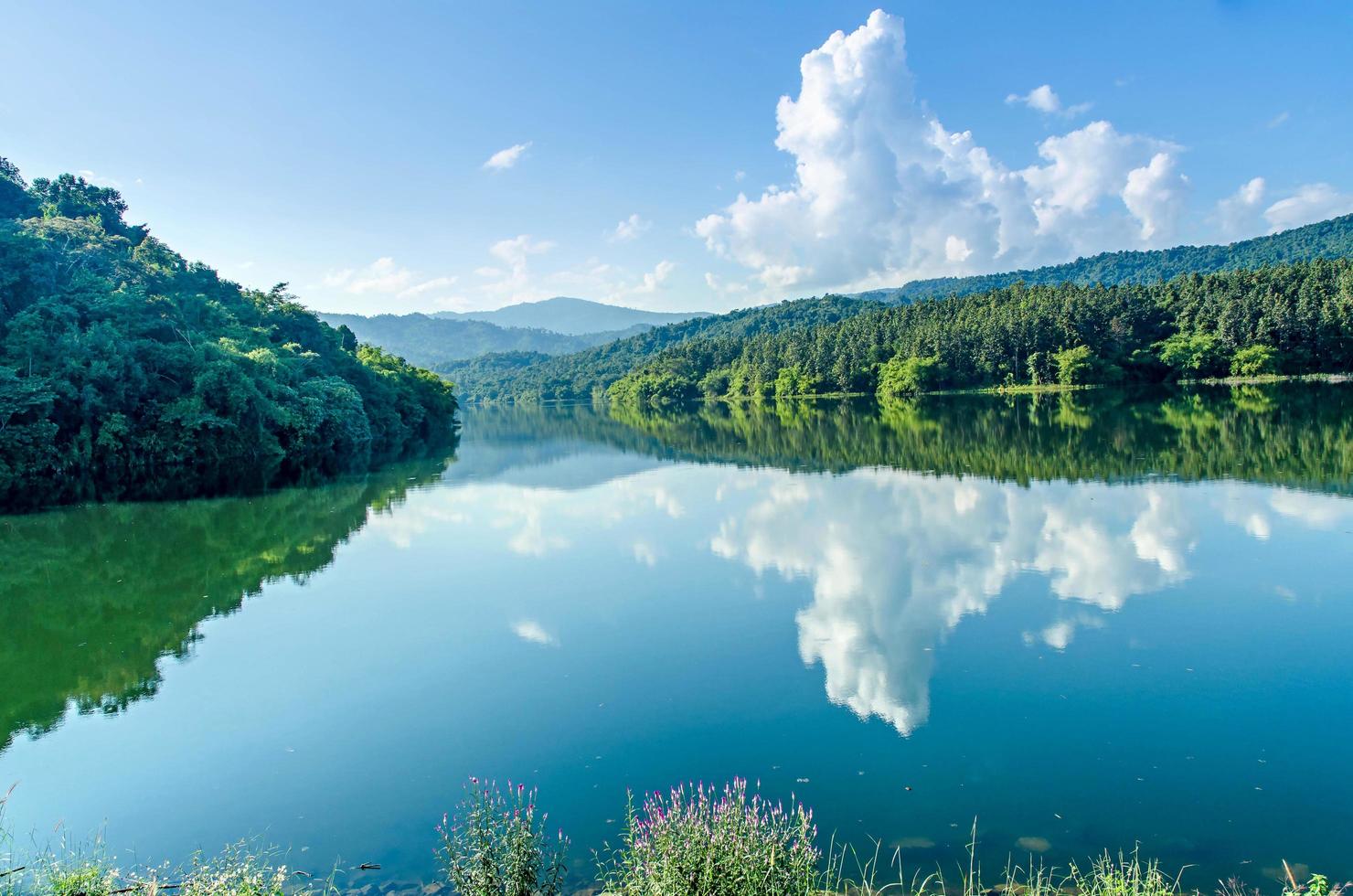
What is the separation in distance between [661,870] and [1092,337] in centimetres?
9237

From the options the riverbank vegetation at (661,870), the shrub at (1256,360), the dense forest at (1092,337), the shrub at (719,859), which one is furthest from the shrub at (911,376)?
the shrub at (719,859)

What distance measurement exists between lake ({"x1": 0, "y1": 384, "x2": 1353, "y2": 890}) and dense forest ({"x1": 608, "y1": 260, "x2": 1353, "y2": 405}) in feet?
203

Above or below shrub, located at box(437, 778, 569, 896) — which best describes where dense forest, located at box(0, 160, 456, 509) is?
above

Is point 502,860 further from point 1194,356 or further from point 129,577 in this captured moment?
point 1194,356

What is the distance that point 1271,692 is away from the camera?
9656 millimetres

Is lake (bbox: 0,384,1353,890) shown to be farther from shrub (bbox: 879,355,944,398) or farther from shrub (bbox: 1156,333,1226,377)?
shrub (bbox: 879,355,944,398)

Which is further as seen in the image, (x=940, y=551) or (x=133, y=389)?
(x=133, y=389)

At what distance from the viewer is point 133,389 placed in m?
39.3

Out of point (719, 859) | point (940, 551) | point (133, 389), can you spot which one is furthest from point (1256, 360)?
point (133, 389)

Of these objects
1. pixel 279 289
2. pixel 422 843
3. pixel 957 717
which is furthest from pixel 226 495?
pixel 279 289

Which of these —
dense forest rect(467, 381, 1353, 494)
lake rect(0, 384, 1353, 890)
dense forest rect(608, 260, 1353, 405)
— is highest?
dense forest rect(608, 260, 1353, 405)

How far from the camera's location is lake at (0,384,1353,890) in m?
7.68

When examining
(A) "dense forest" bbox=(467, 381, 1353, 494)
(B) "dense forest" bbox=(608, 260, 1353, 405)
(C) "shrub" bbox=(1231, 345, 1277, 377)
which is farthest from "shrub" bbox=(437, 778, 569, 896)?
(C) "shrub" bbox=(1231, 345, 1277, 377)

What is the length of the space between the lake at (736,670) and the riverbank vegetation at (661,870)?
249 millimetres
